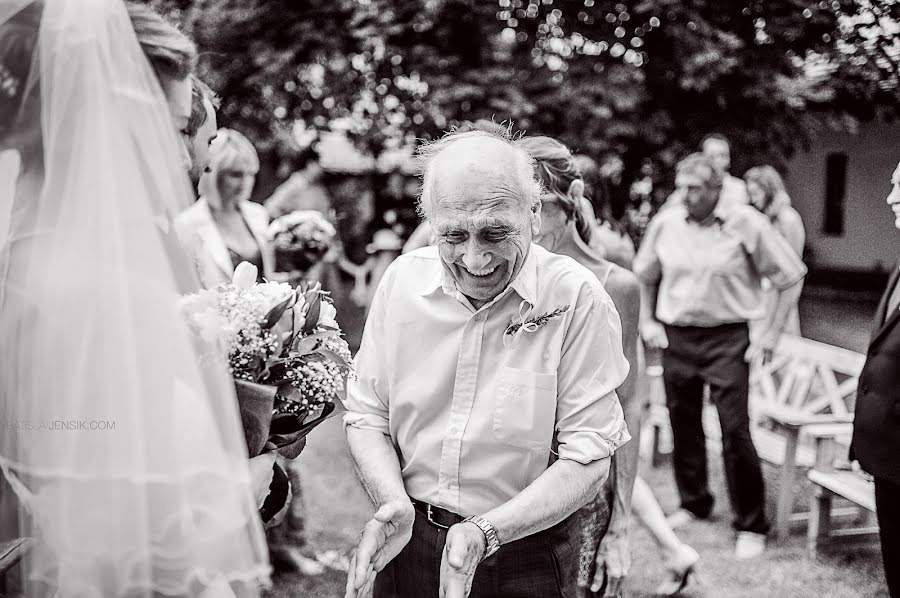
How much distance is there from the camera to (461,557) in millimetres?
1677

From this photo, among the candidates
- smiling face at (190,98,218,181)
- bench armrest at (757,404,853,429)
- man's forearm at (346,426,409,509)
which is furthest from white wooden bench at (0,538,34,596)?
bench armrest at (757,404,853,429)

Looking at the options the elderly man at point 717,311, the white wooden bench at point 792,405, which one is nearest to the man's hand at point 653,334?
the elderly man at point 717,311

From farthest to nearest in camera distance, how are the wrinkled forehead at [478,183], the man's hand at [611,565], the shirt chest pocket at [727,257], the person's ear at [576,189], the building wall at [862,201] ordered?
the shirt chest pocket at [727,257] < the building wall at [862,201] < the person's ear at [576,189] < the man's hand at [611,565] < the wrinkled forehead at [478,183]

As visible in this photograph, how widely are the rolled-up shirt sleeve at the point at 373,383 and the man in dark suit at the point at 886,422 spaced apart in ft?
6.83

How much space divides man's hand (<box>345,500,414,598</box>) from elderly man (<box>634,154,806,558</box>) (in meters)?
3.58

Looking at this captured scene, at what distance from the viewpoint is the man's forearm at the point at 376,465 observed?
1.97 metres

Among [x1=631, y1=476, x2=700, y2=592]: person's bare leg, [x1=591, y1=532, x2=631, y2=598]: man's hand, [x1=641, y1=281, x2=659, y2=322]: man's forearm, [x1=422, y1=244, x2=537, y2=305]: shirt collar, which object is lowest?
[x1=631, y1=476, x2=700, y2=592]: person's bare leg

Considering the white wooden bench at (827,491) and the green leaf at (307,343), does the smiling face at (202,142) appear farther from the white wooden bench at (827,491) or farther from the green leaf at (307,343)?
the white wooden bench at (827,491)

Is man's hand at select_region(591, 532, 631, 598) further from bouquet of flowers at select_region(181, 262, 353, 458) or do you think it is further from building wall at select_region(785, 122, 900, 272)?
building wall at select_region(785, 122, 900, 272)

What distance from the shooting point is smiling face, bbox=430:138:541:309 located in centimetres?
188

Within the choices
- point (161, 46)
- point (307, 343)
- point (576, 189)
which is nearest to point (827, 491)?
point (576, 189)

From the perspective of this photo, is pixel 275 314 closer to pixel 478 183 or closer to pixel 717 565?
pixel 478 183

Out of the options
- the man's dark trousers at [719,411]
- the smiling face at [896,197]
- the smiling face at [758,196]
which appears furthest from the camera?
the smiling face at [758,196]

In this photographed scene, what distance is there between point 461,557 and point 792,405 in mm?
5188
